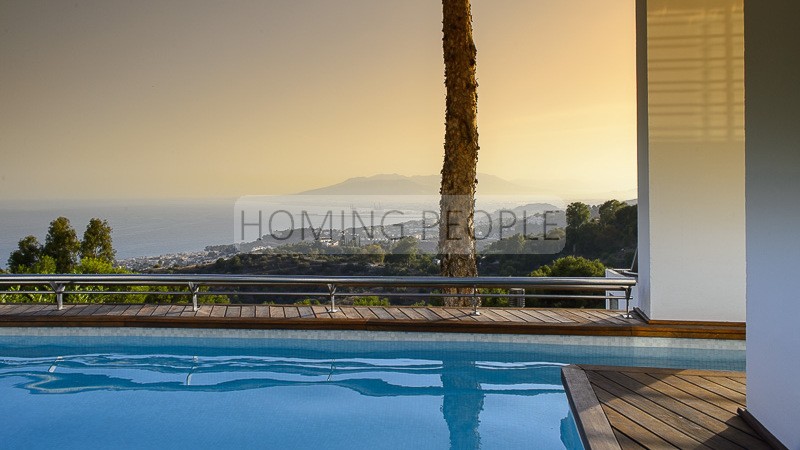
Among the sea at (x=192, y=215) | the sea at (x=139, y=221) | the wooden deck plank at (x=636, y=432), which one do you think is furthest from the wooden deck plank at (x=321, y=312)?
the sea at (x=139, y=221)

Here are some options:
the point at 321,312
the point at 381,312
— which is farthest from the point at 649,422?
the point at 321,312

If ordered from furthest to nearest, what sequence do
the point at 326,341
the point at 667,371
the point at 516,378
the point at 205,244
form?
the point at 205,244, the point at 326,341, the point at 516,378, the point at 667,371

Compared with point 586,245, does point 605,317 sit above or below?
below

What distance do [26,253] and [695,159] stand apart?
10.3m

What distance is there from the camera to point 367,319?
591 cm

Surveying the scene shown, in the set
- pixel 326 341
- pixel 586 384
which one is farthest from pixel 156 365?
pixel 586 384

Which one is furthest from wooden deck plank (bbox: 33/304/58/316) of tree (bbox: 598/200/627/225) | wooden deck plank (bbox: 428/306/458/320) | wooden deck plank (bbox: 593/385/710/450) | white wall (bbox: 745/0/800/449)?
tree (bbox: 598/200/627/225)

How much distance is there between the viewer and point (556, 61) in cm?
1046

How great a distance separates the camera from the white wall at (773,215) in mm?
2512

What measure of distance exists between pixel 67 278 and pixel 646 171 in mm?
5050

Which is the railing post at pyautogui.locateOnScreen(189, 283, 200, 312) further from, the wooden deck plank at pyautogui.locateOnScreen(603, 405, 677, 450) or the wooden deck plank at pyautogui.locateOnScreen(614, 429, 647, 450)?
the wooden deck plank at pyautogui.locateOnScreen(614, 429, 647, 450)

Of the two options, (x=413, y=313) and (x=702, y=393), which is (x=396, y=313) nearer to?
(x=413, y=313)

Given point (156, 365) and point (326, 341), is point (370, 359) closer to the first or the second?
point (326, 341)

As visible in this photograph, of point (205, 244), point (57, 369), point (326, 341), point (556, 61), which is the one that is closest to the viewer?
point (57, 369)
